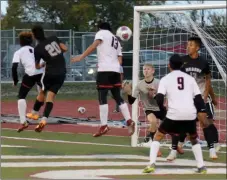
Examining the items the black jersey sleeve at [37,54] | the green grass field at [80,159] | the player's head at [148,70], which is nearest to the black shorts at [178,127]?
the green grass field at [80,159]

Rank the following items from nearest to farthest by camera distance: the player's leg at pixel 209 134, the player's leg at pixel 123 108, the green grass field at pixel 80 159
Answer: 1. the green grass field at pixel 80 159
2. the player's leg at pixel 209 134
3. the player's leg at pixel 123 108

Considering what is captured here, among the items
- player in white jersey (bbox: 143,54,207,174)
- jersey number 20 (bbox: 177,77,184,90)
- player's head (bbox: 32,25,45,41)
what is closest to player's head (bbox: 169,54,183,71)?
player in white jersey (bbox: 143,54,207,174)

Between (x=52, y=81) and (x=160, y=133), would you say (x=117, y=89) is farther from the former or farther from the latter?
(x=160, y=133)

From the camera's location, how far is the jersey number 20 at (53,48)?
13.1 m

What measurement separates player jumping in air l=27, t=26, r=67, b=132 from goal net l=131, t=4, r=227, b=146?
2.18 metres

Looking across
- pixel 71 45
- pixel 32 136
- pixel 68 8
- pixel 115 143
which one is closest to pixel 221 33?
pixel 115 143

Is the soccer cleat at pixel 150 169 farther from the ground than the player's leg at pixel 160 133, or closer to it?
closer to it

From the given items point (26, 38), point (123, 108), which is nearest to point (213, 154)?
point (123, 108)

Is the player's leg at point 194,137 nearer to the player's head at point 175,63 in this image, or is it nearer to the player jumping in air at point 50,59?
the player's head at point 175,63

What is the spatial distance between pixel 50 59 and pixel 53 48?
8.5 inches

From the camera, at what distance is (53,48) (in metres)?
13.1

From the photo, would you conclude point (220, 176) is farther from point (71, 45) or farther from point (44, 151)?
point (71, 45)

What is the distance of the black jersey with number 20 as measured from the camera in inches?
516

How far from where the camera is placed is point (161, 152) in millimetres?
14086
